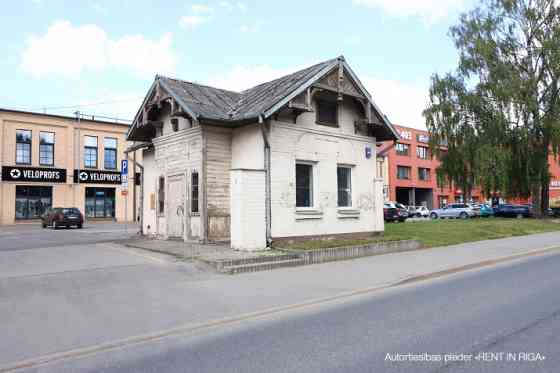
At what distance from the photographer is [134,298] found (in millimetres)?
8383

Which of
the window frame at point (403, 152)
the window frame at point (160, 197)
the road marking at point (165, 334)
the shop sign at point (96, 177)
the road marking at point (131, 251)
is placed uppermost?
the window frame at point (403, 152)

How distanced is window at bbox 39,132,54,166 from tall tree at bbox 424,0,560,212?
3034cm

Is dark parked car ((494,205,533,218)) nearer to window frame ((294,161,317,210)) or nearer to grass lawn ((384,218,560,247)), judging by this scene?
grass lawn ((384,218,560,247))

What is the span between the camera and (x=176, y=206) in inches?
656

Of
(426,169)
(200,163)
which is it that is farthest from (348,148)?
(426,169)

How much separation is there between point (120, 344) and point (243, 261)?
5629mm

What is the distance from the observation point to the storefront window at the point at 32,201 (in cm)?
3697

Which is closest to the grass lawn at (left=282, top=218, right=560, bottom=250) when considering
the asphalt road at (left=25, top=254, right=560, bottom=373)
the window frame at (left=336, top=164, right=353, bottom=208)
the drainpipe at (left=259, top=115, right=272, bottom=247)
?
the drainpipe at (left=259, top=115, right=272, bottom=247)

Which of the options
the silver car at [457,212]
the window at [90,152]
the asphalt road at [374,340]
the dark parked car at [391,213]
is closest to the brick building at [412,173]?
the silver car at [457,212]

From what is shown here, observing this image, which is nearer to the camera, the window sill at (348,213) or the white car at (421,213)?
the window sill at (348,213)

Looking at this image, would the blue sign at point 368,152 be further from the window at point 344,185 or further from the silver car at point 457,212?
the silver car at point 457,212

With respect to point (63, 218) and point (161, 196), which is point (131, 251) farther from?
point (63, 218)

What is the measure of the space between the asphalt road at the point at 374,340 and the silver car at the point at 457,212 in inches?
1536

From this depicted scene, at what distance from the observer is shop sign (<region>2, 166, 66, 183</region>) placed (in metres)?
36.0
